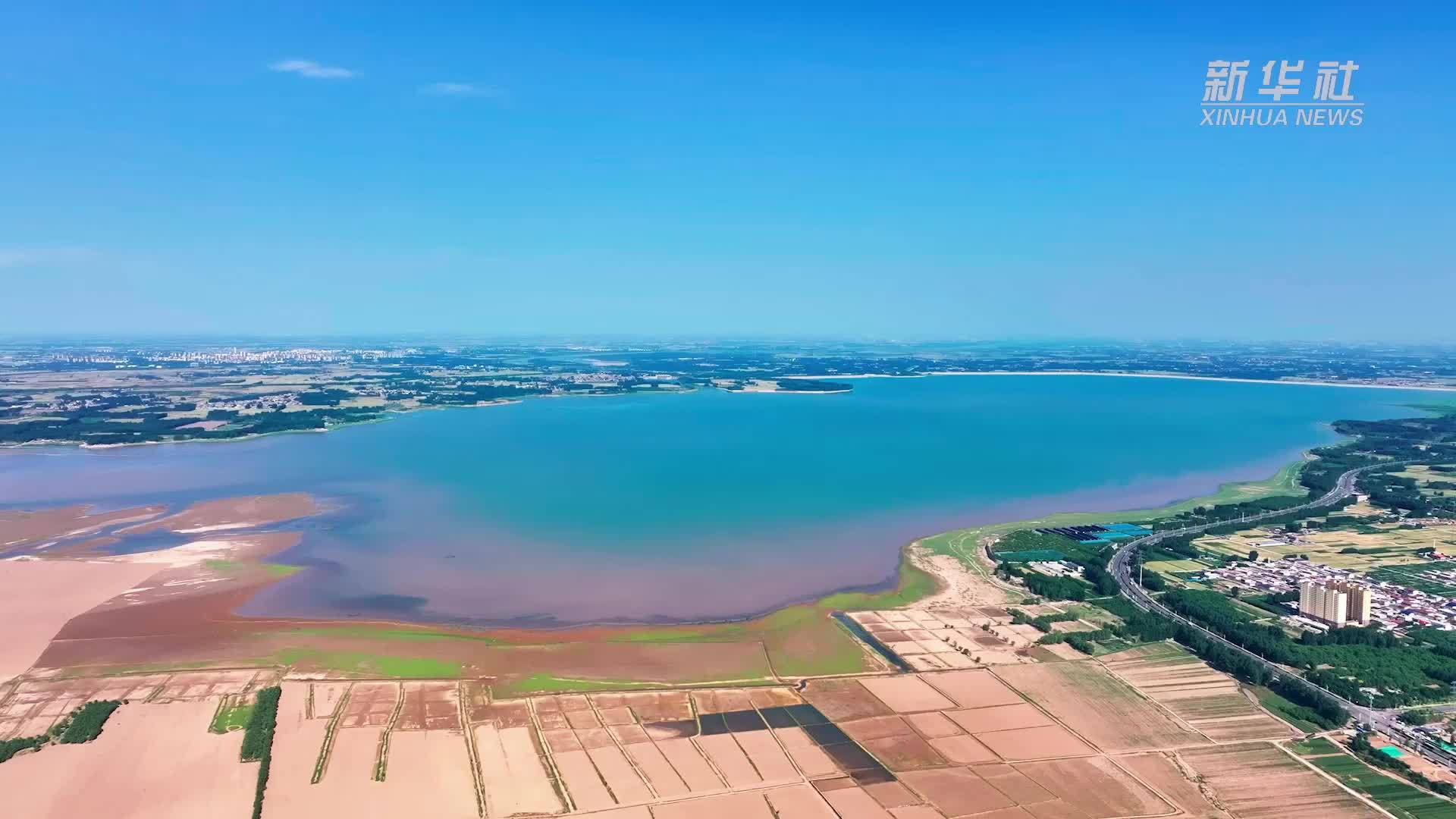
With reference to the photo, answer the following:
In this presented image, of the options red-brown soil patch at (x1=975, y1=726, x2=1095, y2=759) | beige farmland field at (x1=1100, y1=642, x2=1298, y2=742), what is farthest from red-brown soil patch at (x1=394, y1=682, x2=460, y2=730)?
beige farmland field at (x1=1100, y1=642, x2=1298, y2=742)

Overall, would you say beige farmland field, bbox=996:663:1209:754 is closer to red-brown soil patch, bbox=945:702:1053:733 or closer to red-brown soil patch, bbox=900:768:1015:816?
red-brown soil patch, bbox=945:702:1053:733

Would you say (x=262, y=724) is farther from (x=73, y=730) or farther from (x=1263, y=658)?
(x=1263, y=658)

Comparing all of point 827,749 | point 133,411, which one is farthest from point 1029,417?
point 133,411

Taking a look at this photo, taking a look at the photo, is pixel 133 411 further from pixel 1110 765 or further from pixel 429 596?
pixel 1110 765

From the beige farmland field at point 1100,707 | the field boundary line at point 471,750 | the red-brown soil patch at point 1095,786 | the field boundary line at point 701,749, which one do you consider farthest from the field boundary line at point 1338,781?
the field boundary line at point 471,750

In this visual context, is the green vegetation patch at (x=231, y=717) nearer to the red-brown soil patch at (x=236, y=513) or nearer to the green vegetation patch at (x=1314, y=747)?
the red-brown soil patch at (x=236, y=513)

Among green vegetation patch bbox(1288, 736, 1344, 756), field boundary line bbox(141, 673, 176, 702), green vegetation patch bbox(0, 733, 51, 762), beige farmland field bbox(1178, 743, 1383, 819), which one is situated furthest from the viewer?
field boundary line bbox(141, 673, 176, 702)
